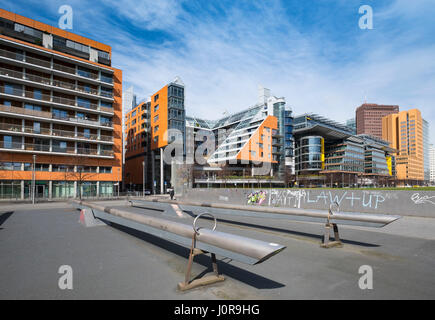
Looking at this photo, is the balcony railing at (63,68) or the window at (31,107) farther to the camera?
the balcony railing at (63,68)

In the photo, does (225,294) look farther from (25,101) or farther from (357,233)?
(25,101)

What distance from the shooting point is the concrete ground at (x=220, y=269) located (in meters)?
3.68

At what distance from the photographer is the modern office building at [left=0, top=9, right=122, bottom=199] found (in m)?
39.1

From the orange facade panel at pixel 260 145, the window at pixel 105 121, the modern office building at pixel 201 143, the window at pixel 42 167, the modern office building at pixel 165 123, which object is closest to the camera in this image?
the window at pixel 42 167

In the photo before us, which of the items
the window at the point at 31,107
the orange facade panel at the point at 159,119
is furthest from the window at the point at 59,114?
the orange facade panel at the point at 159,119

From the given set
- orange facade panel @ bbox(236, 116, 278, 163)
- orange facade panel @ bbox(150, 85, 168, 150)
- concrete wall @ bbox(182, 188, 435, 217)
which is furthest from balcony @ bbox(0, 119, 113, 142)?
orange facade panel @ bbox(236, 116, 278, 163)

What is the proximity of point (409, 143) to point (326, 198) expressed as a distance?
206288mm

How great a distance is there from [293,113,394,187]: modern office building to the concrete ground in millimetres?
79467

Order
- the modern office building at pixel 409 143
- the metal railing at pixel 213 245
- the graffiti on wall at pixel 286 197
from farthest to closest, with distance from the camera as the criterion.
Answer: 1. the modern office building at pixel 409 143
2. the graffiti on wall at pixel 286 197
3. the metal railing at pixel 213 245

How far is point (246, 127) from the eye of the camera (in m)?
81.9

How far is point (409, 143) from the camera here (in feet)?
587
